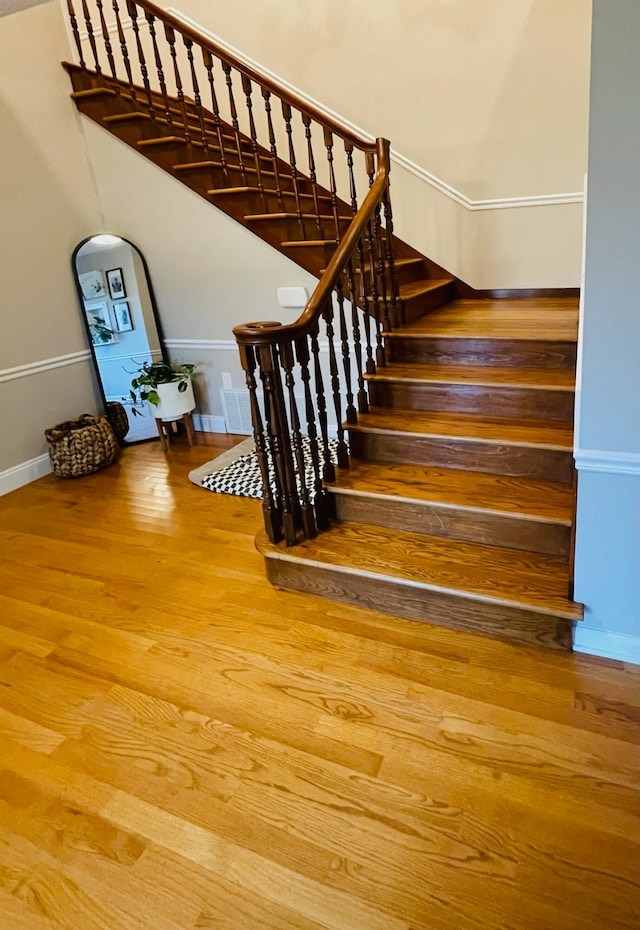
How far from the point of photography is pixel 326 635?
6.81ft

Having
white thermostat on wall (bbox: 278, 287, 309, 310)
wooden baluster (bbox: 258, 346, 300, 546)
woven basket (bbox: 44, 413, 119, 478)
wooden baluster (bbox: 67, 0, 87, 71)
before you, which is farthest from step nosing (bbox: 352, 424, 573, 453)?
wooden baluster (bbox: 67, 0, 87, 71)

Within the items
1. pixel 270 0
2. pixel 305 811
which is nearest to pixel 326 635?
pixel 305 811

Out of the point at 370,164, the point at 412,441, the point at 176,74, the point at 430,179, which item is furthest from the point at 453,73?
the point at 412,441

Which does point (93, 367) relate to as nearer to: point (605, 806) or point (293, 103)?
point (293, 103)

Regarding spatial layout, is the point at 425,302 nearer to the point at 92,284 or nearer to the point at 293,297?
the point at 293,297

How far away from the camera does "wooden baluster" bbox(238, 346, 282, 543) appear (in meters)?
2.07

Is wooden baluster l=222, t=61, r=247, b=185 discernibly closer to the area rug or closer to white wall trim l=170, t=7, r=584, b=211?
white wall trim l=170, t=7, r=584, b=211

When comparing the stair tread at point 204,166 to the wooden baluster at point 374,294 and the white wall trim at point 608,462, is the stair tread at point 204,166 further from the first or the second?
the white wall trim at point 608,462

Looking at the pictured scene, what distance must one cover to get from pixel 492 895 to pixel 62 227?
4.23 m

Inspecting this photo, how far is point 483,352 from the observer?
9.16 feet

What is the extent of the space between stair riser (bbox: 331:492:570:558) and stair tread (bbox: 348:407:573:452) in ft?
1.13

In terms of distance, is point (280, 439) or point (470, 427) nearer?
point (280, 439)

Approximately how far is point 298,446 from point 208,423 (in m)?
2.26

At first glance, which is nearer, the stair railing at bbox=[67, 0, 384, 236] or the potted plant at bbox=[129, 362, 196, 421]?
the stair railing at bbox=[67, 0, 384, 236]
